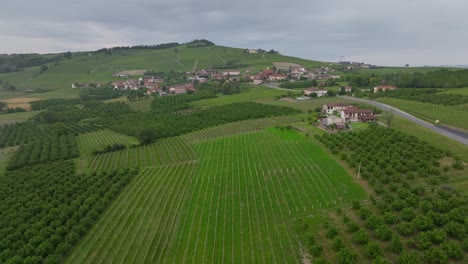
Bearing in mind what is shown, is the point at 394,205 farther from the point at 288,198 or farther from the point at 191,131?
the point at 191,131

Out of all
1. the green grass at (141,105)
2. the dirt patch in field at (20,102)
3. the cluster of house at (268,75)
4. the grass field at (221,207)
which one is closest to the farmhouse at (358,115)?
the grass field at (221,207)

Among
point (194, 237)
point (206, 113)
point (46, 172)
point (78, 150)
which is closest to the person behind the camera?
point (194, 237)

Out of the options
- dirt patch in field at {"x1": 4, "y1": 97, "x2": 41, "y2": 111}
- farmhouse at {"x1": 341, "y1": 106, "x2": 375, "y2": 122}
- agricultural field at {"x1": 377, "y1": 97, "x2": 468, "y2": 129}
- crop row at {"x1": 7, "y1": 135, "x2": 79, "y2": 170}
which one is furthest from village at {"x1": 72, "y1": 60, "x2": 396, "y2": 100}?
crop row at {"x1": 7, "y1": 135, "x2": 79, "y2": 170}

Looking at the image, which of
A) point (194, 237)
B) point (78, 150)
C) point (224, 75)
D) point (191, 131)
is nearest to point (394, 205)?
point (194, 237)

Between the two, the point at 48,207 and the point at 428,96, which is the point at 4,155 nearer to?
the point at 48,207

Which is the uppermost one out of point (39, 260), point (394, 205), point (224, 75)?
point (224, 75)

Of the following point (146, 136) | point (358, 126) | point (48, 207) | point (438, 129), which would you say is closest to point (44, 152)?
point (146, 136)

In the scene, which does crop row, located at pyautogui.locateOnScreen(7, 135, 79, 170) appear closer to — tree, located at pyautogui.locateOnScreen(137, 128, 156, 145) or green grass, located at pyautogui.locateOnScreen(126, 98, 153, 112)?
tree, located at pyautogui.locateOnScreen(137, 128, 156, 145)
